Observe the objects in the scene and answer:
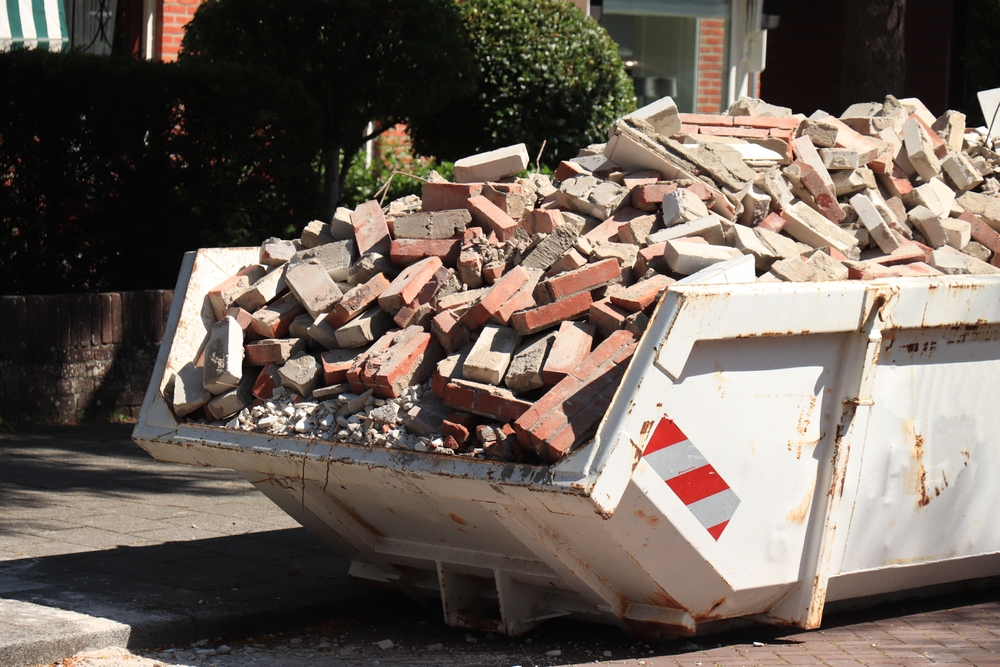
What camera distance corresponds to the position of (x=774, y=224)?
429cm

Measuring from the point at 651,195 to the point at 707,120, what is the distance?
1.08 m

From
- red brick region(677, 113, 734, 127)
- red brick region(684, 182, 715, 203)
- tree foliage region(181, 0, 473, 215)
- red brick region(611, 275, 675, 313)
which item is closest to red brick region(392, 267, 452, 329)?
red brick region(611, 275, 675, 313)

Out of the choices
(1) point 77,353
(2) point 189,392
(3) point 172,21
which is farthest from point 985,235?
(3) point 172,21

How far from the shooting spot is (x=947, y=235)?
4.57m

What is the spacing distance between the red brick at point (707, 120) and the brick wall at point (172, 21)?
7380mm

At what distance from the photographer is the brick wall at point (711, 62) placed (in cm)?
1359

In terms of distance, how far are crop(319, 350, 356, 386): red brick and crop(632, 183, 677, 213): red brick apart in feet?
3.64

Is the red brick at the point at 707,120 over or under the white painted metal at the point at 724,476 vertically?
over

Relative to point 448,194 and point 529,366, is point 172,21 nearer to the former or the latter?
point 448,194

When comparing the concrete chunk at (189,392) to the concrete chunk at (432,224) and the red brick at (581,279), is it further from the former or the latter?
the red brick at (581,279)

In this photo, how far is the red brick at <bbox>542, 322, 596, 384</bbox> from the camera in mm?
3525

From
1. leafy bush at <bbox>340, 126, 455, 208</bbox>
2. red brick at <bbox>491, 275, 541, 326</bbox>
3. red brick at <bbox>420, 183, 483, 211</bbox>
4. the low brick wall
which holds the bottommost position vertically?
the low brick wall

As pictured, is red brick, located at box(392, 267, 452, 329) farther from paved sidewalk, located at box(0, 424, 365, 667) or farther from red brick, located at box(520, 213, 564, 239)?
paved sidewalk, located at box(0, 424, 365, 667)

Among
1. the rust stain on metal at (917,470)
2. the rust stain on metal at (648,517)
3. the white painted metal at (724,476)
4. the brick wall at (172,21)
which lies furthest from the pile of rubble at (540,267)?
the brick wall at (172,21)
